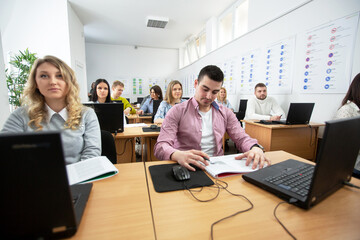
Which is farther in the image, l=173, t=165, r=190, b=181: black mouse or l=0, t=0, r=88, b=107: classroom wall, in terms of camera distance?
l=0, t=0, r=88, b=107: classroom wall

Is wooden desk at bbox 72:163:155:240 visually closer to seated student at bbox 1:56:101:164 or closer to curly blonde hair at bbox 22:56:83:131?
seated student at bbox 1:56:101:164

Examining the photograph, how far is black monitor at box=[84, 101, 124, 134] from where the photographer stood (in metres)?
1.87

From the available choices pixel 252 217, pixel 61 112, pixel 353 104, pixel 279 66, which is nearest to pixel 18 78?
pixel 61 112

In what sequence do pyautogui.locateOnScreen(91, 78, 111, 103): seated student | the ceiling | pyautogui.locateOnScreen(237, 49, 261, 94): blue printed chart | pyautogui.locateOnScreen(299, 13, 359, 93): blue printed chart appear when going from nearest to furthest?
pyautogui.locateOnScreen(299, 13, 359, 93): blue printed chart
pyautogui.locateOnScreen(91, 78, 111, 103): seated student
pyautogui.locateOnScreen(237, 49, 261, 94): blue printed chart
the ceiling

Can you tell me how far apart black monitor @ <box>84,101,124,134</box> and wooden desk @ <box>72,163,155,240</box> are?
1169 millimetres

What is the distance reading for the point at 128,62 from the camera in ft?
24.8

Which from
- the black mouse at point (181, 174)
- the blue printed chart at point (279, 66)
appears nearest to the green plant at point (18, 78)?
the black mouse at point (181, 174)

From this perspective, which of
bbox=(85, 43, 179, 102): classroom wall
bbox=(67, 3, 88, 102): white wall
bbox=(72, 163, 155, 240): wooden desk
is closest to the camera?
bbox=(72, 163, 155, 240): wooden desk

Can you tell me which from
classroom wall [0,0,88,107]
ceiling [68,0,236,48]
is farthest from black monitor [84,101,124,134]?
ceiling [68,0,236,48]

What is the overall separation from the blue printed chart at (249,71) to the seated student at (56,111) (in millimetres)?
3406

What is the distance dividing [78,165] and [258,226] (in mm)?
894

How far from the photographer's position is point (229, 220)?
589mm

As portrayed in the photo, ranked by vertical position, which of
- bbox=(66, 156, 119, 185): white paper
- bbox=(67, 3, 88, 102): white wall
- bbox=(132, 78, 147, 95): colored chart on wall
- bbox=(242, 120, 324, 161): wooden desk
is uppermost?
bbox=(67, 3, 88, 102): white wall

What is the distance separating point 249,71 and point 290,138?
185 cm
